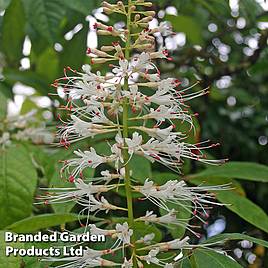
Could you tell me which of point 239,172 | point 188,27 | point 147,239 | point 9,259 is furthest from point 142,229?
point 188,27

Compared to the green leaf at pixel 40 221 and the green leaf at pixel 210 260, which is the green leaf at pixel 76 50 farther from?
the green leaf at pixel 210 260

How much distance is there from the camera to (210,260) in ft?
4.76

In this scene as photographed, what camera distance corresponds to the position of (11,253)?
143 cm

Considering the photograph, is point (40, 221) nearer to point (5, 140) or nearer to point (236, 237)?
point (236, 237)

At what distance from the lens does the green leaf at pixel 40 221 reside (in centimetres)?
160

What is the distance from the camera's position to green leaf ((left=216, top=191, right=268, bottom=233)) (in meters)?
1.81

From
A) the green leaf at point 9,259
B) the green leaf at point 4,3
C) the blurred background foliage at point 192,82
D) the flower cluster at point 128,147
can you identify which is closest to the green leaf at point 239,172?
the blurred background foliage at point 192,82

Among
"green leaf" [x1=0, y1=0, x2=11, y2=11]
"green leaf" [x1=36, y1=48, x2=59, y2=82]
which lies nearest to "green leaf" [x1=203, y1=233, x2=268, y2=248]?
"green leaf" [x1=0, y1=0, x2=11, y2=11]

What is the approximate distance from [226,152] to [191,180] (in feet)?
3.87

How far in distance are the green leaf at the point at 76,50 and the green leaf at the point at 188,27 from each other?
0.49 meters

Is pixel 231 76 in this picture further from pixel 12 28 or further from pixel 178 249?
pixel 178 249

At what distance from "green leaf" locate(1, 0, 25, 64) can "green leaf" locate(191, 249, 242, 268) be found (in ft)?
4.83

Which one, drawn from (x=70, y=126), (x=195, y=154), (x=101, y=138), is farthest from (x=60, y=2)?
(x=195, y=154)

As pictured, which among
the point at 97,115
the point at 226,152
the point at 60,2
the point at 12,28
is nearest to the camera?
the point at 97,115
